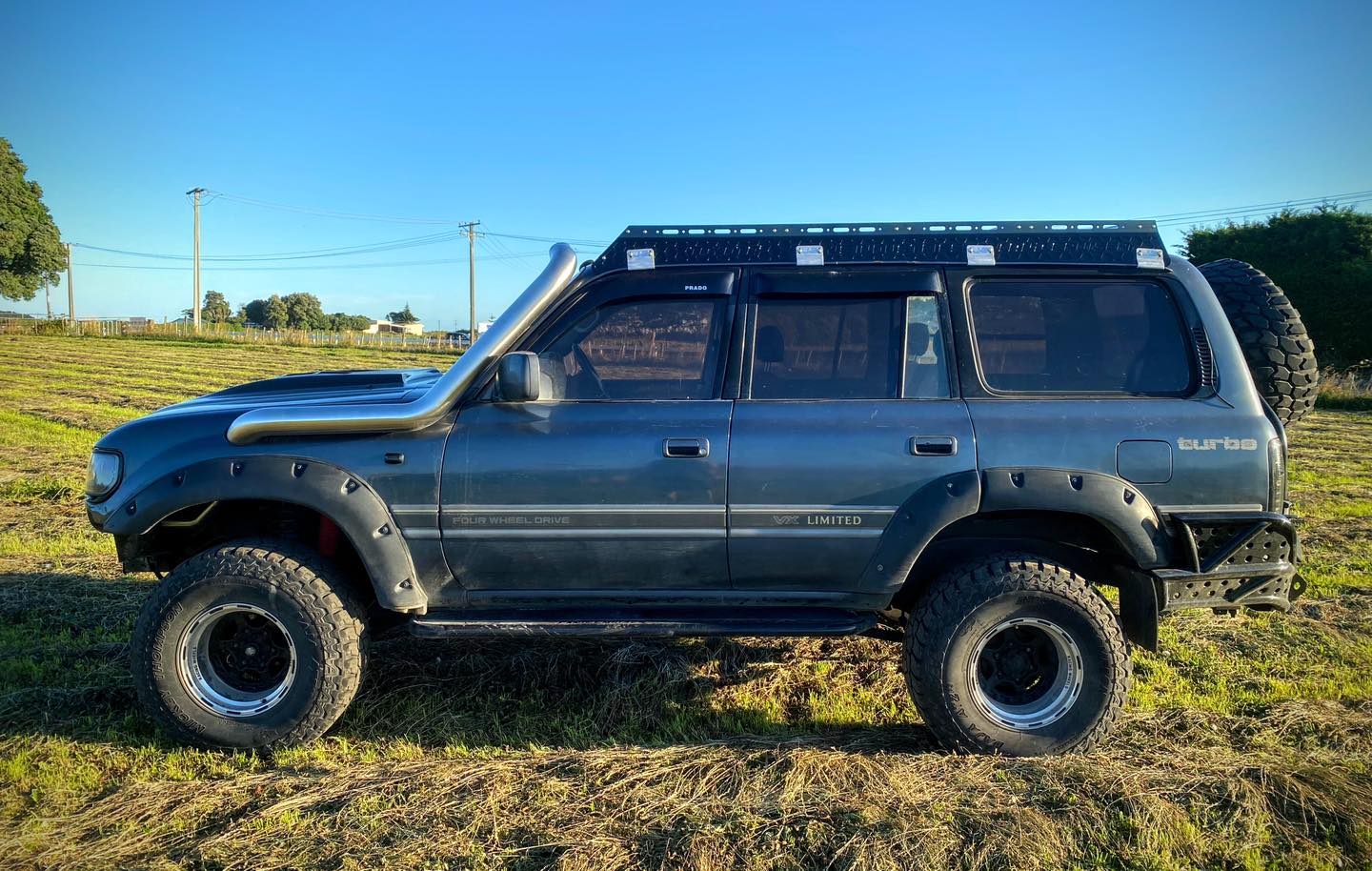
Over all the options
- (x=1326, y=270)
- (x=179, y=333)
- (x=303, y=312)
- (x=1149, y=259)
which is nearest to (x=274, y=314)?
(x=303, y=312)

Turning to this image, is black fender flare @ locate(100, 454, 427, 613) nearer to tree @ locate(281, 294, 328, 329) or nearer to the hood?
the hood

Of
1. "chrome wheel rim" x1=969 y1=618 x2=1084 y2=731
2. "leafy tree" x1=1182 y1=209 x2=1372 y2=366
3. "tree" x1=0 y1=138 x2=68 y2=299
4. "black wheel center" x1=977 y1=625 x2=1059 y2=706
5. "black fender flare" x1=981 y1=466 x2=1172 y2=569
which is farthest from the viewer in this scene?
"tree" x1=0 y1=138 x2=68 y2=299

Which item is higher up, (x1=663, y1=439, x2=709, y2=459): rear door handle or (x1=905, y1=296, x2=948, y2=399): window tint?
(x1=905, y1=296, x2=948, y2=399): window tint

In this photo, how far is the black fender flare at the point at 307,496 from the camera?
339 cm

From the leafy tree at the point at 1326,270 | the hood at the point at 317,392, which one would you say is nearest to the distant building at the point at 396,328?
the leafy tree at the point at 1326,270

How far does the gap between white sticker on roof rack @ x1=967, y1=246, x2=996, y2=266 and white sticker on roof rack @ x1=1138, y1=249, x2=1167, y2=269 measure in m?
0.61

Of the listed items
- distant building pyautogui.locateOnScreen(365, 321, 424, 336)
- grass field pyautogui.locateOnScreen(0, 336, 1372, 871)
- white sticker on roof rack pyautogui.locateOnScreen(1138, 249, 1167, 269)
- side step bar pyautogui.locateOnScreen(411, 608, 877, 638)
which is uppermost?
distant building pyautogui.locateOnScreen(365, 321, 424, 336)

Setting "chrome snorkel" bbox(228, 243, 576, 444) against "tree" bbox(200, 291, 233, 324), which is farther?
"tree" bbox(200, 291, 233, 324)

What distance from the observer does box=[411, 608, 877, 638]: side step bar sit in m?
3.39

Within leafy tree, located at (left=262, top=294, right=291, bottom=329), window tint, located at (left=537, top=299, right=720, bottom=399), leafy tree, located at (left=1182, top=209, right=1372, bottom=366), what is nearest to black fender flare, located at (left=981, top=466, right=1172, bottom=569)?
window tint, located at (left=537, top=299, right=720, bottom=399)

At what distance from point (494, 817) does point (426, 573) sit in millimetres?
1057

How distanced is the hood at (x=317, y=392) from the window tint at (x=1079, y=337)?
2607 millimetres

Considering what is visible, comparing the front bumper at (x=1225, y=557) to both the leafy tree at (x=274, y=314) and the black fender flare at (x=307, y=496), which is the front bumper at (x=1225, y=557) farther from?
the leafy tree at (x=274, y=314)

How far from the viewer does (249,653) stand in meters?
3.59
